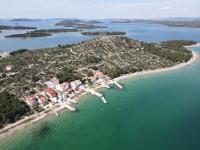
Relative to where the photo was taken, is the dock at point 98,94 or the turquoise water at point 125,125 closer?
the turquoise water at point 125,125

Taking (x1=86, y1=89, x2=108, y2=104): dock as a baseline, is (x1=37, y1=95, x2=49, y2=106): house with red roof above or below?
above

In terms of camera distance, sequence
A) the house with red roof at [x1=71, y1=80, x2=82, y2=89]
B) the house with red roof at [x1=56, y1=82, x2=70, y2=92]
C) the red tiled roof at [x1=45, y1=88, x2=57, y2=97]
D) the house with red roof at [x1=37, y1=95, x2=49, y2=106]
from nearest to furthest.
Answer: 1. the house with red roof at [x1=37, y1=95, x2=49, y2=106]
2. the red tiled roof at [x1=45, y1=88, x2=57, y2=97]
3. the house with red roof at [x1=56, y1=82, x2=70, y2=92]
4. the house with red roof at [x1=71, y1=80, x2=82, y2=89]

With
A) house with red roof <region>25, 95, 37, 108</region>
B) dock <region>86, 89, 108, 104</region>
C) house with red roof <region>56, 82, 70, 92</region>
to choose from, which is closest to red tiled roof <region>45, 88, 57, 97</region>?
house with red roof <region>56, 82, 70, 92</region>

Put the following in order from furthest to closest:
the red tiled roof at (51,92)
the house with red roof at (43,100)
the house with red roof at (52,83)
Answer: the house with red roof at (52,83), the red tiled roof at (51,92), the house with red roof at (43,100)

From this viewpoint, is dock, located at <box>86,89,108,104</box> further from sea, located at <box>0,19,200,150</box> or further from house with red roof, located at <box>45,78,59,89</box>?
house with red roof, located at <box>45,78,59,89</box>

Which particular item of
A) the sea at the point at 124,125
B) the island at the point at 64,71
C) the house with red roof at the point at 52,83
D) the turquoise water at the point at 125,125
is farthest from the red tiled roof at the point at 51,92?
the turquoise water at the point at 125,125

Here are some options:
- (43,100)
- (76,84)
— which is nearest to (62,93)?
(76,84)

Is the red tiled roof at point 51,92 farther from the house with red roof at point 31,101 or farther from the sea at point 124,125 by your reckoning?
the sea at point 124,125
